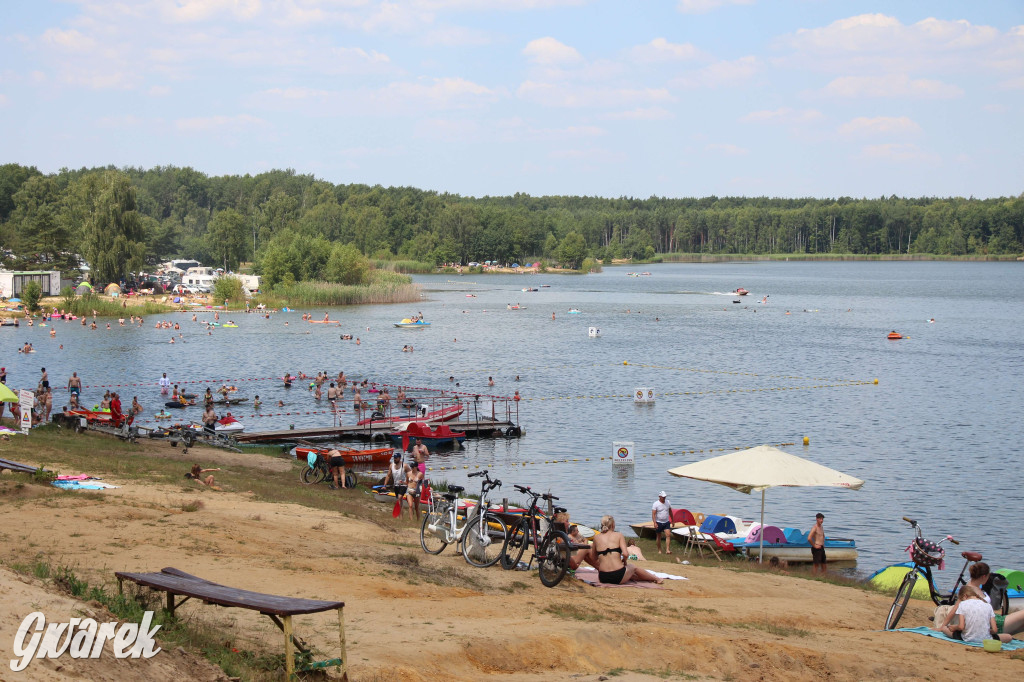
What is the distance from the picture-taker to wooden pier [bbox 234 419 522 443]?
33.8 metres

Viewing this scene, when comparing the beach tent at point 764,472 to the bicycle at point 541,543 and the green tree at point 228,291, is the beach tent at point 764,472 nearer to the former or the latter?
the bicycle at point 541,543

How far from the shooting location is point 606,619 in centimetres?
1177

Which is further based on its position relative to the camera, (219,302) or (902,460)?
(219,302)

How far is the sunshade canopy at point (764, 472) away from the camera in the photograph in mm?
18312

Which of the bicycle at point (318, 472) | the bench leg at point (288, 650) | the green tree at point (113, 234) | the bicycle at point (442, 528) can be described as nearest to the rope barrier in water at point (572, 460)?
the bicycle at point (318, 472)

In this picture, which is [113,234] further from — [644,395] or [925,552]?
[925,552]

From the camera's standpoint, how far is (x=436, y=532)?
15.4 metres

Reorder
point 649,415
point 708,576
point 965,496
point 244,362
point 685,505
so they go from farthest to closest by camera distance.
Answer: point 244,362
point 649,415
point 965,496
point 685,505
point 708,576

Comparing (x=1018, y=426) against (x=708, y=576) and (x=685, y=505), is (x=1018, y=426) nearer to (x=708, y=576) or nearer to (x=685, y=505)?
(x=685, y=505)

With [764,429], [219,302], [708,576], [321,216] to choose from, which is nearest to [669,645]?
[708,576]

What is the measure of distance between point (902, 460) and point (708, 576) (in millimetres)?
19781

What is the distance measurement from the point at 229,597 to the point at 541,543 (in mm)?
6144

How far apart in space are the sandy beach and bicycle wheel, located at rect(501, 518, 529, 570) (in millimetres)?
295

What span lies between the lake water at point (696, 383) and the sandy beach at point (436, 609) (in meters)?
8.09
